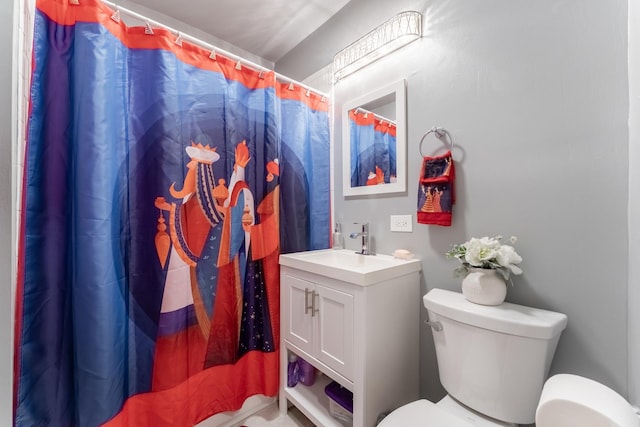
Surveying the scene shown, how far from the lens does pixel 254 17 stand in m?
1.86

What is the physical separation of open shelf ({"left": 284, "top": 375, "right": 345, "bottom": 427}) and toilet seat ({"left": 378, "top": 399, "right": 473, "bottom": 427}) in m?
0.49

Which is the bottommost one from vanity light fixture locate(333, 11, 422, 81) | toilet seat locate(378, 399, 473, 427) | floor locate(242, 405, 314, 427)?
floor locate(242, 405, 314, 427)

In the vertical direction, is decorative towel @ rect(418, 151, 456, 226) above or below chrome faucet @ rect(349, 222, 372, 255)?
above

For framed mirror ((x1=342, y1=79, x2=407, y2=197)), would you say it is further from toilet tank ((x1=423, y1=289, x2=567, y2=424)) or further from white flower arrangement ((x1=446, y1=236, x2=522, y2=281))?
toilet tank ((x1=423, y1=289, x2=567, y2=424))

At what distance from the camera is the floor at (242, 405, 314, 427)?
A: 4.77 feet

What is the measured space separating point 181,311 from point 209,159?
2.49 feet

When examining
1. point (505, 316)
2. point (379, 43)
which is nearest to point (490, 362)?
point (505, 316)

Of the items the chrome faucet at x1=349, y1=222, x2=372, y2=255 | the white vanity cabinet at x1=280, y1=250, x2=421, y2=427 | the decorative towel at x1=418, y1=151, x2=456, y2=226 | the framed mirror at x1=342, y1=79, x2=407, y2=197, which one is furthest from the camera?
the chrome faucet at x1=349, y1=222, x2=372, y2=255

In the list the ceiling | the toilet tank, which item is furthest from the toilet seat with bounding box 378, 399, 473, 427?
the ceiling

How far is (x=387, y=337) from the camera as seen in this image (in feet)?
3.84

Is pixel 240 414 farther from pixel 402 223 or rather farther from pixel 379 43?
pixel 379 43

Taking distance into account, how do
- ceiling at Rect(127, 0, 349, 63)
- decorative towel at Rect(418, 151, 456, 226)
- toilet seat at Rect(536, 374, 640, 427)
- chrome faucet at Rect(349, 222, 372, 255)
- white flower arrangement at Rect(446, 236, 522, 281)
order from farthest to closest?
ceiling at Rect(127, 0, 349, 63) < chrome faucet at Rect(349, 222, 372, 255) < decorative towel at Rect(418, 151, 456, 226) < white flower arrangement at Rect(446, 236, 522, 281) < toilet seat at Rect(536, 374, 640, 427)

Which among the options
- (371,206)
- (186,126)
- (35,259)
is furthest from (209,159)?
(371,206)

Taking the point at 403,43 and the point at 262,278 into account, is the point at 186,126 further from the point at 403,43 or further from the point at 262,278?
the point at 403,43
